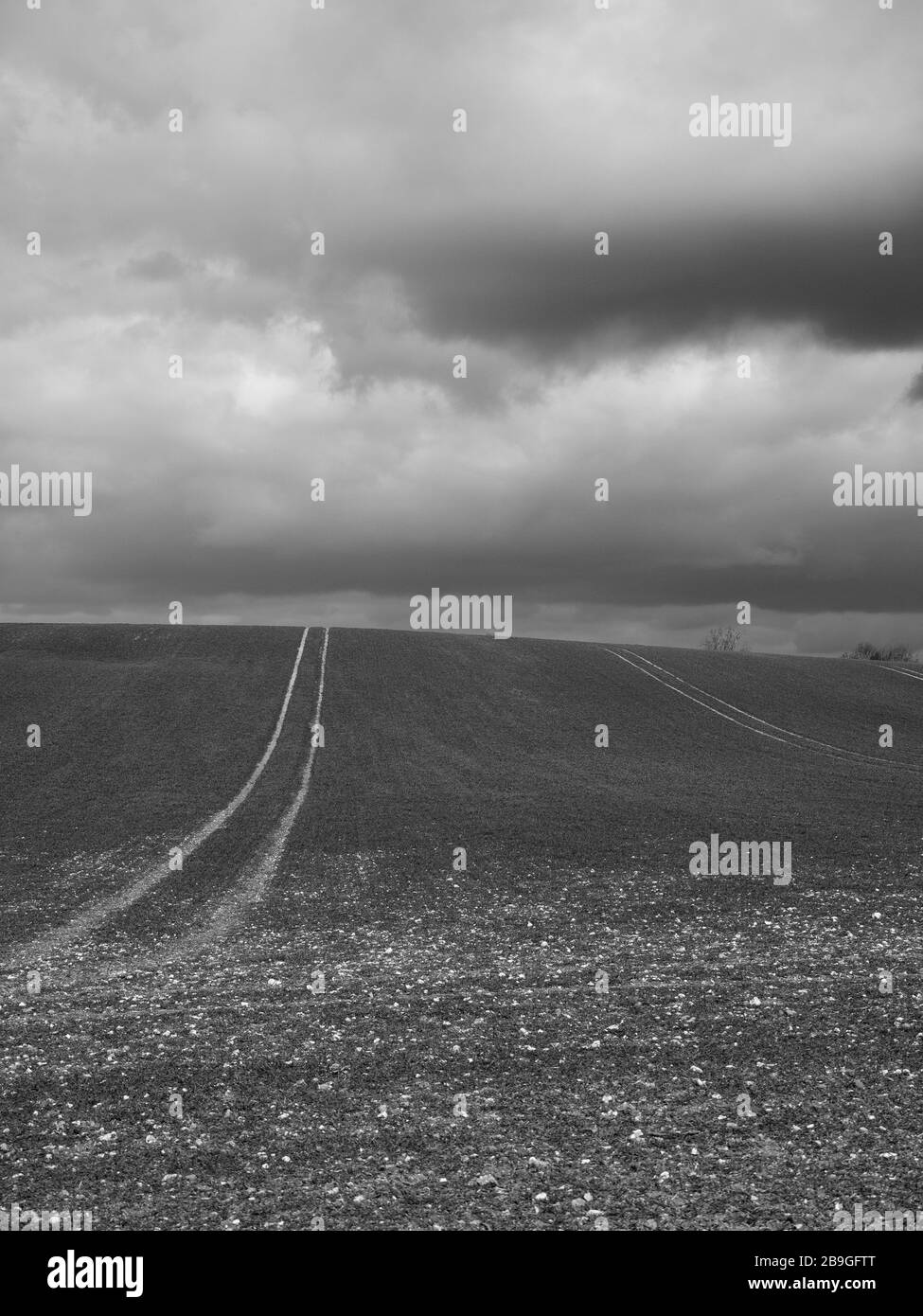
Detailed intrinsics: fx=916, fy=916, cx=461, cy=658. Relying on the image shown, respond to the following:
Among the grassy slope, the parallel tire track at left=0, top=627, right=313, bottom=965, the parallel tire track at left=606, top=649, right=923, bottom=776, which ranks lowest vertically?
the grassy slope

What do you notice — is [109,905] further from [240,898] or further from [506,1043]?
[506,1043]

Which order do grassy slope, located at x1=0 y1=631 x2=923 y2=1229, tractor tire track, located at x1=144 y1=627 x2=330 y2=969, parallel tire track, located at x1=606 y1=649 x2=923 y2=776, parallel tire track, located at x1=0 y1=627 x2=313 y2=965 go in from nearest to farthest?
1. grassy slope, located at x1=0 y1=631 x2=923 y2=1229
2. tractor tire track, located at x1=144 y1=627 x2=330 y2=969
3. parallel tire track, located at x1=0 y1=627 x2=313 y2=965
4. parallel tire track, located at x1=606 y1=649 x2=923 y2=776

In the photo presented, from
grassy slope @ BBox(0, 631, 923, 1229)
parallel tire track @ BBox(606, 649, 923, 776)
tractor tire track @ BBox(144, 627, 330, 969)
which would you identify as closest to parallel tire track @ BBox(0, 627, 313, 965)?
grassy slope @ BBox(0, 631, 923, 1229)

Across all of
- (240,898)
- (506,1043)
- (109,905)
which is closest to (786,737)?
(240,898)

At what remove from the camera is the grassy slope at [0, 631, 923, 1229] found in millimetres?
10844

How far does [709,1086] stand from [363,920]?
42.1 feet

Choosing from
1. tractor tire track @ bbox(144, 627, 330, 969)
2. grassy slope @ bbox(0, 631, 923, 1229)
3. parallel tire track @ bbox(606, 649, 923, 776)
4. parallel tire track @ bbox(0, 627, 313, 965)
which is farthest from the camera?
parallel tire track @ bbox(606, 649, 923, 776)

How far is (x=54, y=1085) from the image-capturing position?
45.9ft

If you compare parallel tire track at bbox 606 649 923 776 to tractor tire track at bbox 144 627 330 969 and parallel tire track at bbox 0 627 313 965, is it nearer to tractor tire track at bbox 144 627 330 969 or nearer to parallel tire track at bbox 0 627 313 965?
tractor tire track at bbox 144 627 330 969

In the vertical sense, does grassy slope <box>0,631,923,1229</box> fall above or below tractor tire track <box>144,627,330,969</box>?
below

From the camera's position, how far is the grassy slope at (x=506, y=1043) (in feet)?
35.6

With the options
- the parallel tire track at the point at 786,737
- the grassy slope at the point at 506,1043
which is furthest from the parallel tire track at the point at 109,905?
the parallel tire track at the point at 786,737
